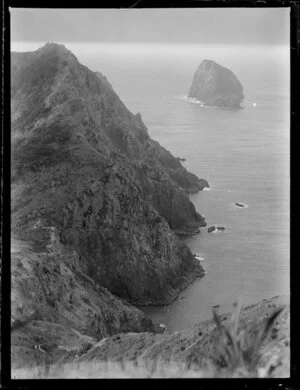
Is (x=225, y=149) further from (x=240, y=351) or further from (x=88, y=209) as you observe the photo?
(x=240, y=351)

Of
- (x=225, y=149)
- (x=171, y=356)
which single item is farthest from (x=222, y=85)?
(x=171, y=356)

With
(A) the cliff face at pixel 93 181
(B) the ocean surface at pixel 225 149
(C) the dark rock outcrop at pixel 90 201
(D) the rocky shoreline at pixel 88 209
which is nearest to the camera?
(B) the ocean surface at pixel 225 149

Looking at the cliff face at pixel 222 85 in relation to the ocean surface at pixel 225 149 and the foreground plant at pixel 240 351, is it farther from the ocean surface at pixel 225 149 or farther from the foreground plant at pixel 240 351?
the foreground plant at pixel 240 351

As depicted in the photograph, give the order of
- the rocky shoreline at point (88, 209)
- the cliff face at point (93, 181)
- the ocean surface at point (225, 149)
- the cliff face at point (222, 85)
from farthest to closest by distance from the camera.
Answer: the cliff face at point (93, 181), the rocky shoreline at point (88, 209), the cliff face at point (222, 85), the ocean surface at point (225, 149)

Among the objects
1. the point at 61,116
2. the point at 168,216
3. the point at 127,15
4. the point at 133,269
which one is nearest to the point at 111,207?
the point at 133,269

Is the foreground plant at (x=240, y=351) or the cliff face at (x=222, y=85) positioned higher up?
the cliff face at (x=222, y=85)

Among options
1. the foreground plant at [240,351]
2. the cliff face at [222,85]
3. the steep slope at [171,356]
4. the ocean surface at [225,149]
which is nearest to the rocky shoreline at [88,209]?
the ocean surface at [225,149]

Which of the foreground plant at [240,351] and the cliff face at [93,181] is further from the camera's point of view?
the cliff face at [93,181]
